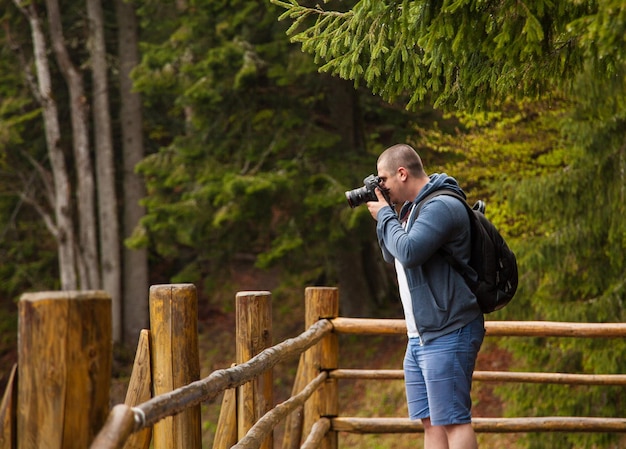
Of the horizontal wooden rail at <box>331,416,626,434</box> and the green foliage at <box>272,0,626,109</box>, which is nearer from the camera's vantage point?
the green foliage at <box>272,0,626,109</box>

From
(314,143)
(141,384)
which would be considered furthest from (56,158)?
(141,384)

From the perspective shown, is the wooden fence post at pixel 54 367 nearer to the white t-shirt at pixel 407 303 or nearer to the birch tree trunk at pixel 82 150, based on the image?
the white t-shirt at pixel 407 303

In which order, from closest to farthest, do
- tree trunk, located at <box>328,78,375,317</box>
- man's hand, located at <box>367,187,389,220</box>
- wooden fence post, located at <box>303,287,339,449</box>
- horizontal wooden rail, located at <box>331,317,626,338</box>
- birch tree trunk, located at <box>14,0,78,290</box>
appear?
man's hand, located at <box>367,187,389,220</box>
horizontal wooden rail, located at <box>331,317,626,338</box>
wooden fence post, located at <box>303,287,339,449</box>
tree trunk, located at <box>328,78,375,317</box>
birch tree trunk, located at <box>14,0,78,290</box>

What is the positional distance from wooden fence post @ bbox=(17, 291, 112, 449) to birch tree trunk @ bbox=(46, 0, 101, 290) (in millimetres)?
15303

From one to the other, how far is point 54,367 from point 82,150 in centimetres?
1593

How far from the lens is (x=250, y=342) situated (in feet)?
14.3

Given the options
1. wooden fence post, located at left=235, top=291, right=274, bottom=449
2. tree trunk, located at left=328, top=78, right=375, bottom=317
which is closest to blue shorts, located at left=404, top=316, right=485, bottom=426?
wooden fence post, located at left=235, top=291, right=274, bottom=449

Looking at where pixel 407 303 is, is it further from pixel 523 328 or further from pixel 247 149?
pixel 247 149

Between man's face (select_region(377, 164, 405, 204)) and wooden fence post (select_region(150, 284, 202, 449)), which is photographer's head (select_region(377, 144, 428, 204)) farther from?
wooden fence post (select_region(150, 284, 202, 449))

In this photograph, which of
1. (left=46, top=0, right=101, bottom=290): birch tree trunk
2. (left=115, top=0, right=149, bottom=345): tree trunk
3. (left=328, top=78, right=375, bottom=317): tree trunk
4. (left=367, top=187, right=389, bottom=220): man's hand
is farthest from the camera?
(left=115, top=0, right=149, bottom=345): tree trunk

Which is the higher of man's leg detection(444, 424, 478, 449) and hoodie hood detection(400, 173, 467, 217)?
hoodie hood detection(400, 173, 467, 217)

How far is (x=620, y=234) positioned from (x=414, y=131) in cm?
590

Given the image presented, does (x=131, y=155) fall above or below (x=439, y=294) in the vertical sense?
above

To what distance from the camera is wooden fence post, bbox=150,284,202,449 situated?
318 centimetres
